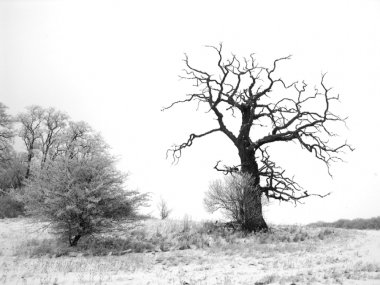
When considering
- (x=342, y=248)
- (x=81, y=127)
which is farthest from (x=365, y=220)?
(x=81, y=127)

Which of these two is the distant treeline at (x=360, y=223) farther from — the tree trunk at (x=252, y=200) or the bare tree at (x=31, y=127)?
the bare tree at (x=31, y=127)

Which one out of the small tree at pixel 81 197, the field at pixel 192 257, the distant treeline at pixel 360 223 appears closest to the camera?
the field at pixel 192 257

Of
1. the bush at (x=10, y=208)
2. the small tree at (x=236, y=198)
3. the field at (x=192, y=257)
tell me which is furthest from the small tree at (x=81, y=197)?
the bush at (x=10, y=208)

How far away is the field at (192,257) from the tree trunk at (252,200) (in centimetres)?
83

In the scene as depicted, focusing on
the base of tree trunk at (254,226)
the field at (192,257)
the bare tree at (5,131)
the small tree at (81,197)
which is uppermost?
the bare tree at (5,131)

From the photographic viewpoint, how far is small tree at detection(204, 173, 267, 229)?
16.4 metres

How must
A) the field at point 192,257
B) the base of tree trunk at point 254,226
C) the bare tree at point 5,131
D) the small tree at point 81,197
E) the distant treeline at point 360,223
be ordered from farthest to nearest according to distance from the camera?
the bare tree at point 5,131 → the distant treeline at point 360,223 → the base of tree trunk at point 254,226 → the small tree at point 81,197 → the field at point 192,257

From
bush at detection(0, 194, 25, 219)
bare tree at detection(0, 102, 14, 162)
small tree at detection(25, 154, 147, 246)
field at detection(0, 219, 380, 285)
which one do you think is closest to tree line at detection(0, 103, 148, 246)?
small tree at detection(25, 154, 147, 246)

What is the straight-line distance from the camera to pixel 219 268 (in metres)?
9.64

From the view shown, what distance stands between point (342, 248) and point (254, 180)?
17.7 ft

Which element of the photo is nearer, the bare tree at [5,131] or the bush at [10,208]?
the bush at [10,208]

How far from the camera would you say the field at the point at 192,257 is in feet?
26.7

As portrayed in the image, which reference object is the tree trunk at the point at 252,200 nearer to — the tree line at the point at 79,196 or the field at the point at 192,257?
the field at the point at 192,257

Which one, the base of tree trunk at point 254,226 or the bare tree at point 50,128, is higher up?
the bare tree at point 50,128
